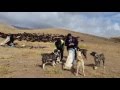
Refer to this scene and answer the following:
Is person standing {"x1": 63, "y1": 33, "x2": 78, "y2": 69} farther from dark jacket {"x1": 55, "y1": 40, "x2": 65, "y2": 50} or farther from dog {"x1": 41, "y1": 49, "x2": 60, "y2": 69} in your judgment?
dog {"x1": 41, "y1": 49, "x2": 60, "y2": 69}

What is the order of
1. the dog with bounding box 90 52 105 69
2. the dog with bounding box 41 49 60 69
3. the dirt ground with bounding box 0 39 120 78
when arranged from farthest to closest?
the dog with bounding box 90 52 105 69, the dog with bounding box 41 49 60 69, the dirt ground with bounding box 0 39 120 78

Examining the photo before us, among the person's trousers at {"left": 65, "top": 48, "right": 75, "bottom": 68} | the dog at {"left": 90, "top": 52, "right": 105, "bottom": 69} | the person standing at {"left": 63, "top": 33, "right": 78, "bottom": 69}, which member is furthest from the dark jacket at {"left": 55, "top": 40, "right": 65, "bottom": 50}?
the dog at {"left": 90, "top": 52, "right": 105, "bottom": 69}

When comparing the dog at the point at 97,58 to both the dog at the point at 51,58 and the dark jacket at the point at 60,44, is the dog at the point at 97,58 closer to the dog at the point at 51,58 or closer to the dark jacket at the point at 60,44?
the dark jacket at the point at 60,44

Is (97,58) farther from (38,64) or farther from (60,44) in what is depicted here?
(38,64)

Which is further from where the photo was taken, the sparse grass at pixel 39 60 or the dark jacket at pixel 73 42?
the dark jacket at pixel 73 42

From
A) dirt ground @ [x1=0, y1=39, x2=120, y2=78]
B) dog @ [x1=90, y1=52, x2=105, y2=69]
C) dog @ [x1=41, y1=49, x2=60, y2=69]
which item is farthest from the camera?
dog @ [x1=90, y1=52, x2=105, y2=69]

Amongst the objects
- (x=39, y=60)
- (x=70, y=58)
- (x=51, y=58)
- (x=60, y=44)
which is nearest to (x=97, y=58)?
(x=70, y=58)

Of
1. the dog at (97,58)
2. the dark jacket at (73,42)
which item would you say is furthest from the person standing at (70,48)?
the dog at (97,58)
